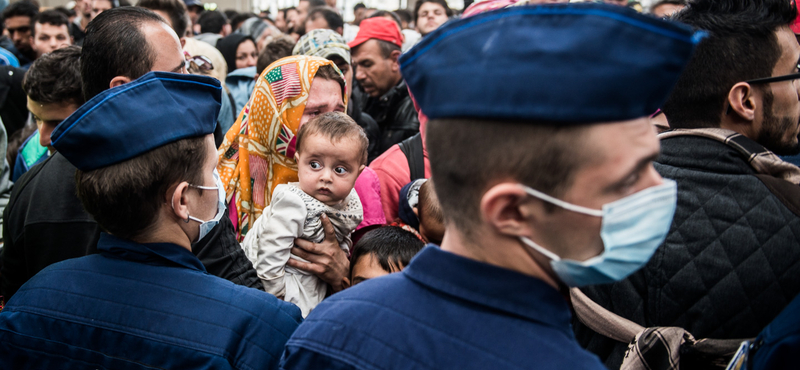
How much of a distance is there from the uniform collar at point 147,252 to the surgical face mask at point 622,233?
41.7 inches

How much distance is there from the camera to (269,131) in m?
3.04

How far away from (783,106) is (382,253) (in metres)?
1.65

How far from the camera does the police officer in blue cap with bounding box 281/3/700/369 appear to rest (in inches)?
39.6

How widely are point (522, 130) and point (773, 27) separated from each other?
148cm

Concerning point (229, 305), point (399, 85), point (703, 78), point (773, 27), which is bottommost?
point (399, 85)

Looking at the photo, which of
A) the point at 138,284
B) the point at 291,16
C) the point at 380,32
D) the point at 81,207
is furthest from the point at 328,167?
the point at 291,16

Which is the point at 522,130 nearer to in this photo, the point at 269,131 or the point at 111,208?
the point at 111,208

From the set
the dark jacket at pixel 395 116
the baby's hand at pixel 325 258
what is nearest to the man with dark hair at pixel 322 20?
the dark jacket at pixel 395 116

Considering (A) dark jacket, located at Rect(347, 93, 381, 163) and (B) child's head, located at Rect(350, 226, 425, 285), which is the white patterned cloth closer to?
(B) child's head, located at Rect(350, 226, 425, 285)

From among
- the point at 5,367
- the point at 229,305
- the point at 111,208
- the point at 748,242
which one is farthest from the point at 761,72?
the point at 5,367

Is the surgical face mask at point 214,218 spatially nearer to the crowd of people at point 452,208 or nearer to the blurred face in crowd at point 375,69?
the crowd of people at point 452,208

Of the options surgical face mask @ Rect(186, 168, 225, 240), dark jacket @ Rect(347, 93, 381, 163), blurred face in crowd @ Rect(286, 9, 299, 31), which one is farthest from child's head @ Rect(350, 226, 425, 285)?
blurred face in crowd @ Rect(286, 9, 299, 31)

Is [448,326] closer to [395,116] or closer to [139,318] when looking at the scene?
[139,318]

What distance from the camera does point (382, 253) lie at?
253cm
